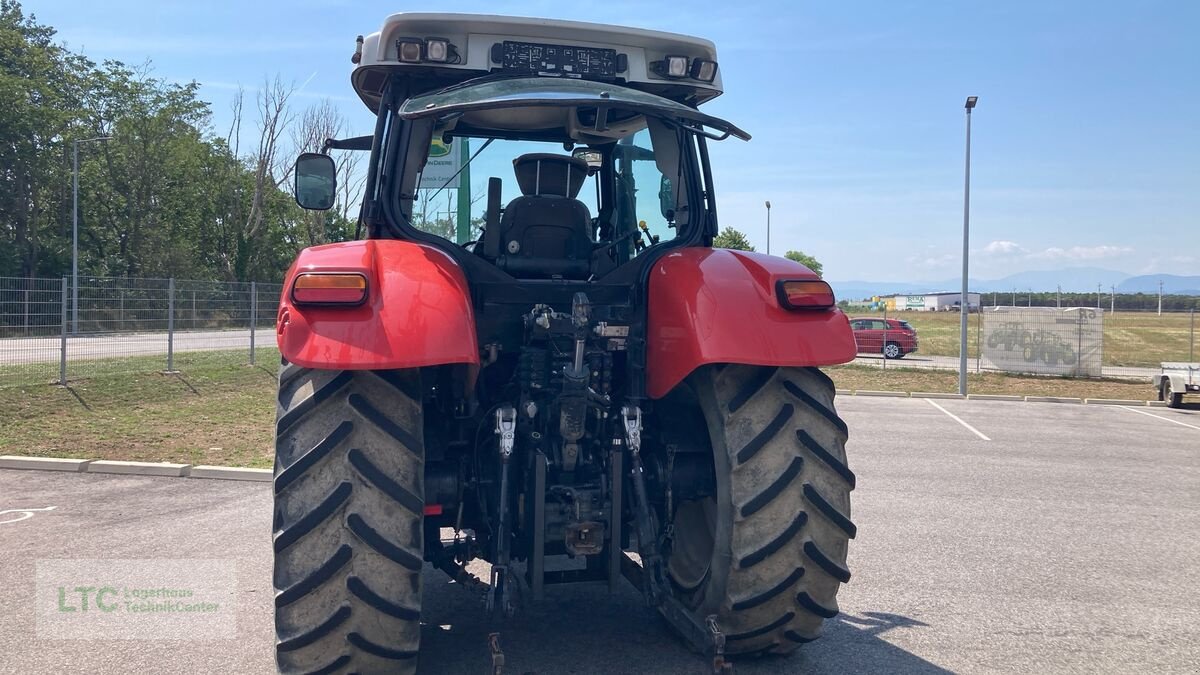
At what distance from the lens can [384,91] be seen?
14.2ft

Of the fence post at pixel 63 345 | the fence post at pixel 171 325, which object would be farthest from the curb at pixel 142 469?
the fence post at pixel 171 325

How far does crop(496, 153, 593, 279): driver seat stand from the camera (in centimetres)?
438

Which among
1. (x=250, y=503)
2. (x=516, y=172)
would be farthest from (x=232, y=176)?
(x=516, y=172)

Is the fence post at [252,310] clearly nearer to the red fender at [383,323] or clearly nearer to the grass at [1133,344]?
the red fender at [383,323]

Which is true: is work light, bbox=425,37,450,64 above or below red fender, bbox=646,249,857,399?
above

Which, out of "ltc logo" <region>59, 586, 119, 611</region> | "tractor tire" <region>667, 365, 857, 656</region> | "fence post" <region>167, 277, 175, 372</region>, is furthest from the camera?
"fence post" <region>167, 277, 175, 372</region>

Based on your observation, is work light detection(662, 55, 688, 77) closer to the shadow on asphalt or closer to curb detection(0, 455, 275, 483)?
the shadow on asphalt

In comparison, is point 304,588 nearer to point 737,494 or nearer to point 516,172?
point 737,494

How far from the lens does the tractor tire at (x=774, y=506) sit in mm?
3576

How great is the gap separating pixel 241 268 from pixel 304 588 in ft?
162

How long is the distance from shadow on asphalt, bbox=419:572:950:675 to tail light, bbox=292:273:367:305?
5.65ft

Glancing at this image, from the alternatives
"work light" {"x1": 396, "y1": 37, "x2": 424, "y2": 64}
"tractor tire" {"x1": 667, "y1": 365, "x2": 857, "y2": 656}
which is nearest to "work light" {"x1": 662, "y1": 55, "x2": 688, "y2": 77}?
"work light" {"x1": 396, "y1": 37, "x2": 424, "y2": 64}

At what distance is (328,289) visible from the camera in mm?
3264

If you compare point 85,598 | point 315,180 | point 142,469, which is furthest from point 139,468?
point 315,180
